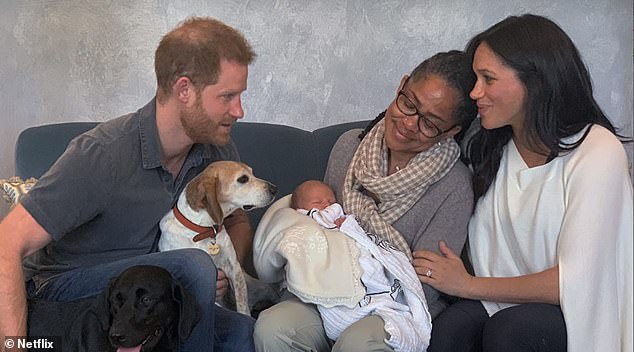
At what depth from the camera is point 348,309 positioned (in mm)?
1886

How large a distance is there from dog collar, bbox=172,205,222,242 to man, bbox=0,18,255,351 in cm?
4

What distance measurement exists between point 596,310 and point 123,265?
1072 millimetres

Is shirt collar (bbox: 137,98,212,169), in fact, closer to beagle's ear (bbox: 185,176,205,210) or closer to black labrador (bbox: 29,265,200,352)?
beagle's ear (bbox: 185,176,205,210)

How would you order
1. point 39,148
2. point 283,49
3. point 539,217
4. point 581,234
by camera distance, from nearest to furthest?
point 581,234 < point 539,217 < point 39,148 < point 283,49

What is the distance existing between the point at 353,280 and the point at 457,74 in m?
0.61

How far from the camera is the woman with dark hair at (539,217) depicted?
6.02ft

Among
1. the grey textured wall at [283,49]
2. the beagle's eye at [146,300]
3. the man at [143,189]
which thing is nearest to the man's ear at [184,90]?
the man at [143,189]

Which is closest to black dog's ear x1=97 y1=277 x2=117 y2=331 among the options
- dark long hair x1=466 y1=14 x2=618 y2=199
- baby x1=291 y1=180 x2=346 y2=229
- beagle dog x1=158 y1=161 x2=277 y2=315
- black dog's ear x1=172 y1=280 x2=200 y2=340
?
black dog's ear x1=172 y1=280 x2=200 y2=340

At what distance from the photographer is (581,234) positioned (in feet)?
6.02

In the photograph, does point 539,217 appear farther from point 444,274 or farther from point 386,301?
point 386,301

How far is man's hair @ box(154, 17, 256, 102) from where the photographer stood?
1907 mm

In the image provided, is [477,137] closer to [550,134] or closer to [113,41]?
[550,134]

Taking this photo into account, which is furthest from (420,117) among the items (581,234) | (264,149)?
(264,149)

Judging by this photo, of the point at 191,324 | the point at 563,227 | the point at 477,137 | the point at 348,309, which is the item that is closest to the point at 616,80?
the point at 477,137
